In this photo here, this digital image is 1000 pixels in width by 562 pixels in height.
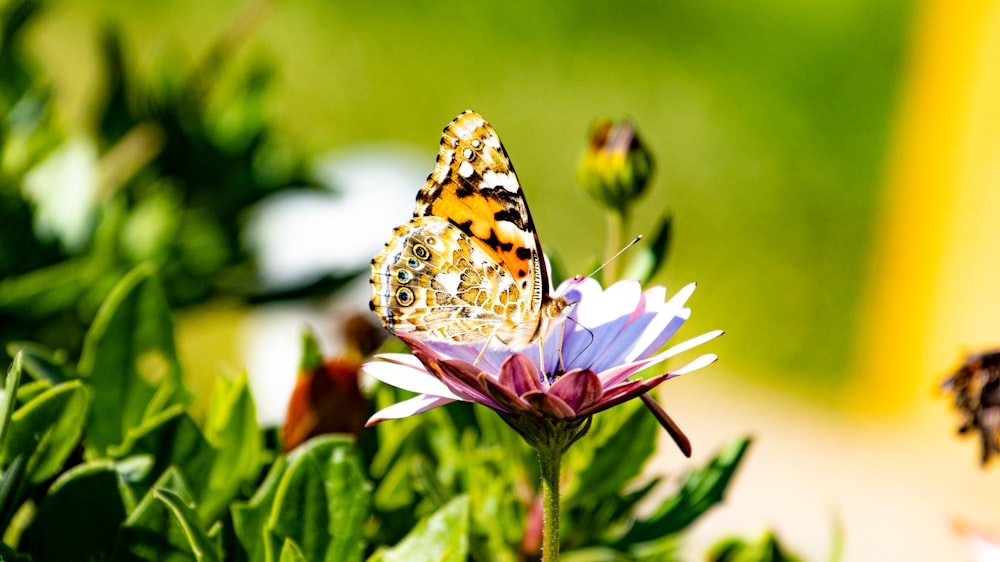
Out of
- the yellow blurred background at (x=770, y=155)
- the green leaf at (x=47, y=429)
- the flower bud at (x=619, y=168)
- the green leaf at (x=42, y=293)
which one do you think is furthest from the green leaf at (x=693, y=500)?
the yellow blurred background at (x=770, y=155)

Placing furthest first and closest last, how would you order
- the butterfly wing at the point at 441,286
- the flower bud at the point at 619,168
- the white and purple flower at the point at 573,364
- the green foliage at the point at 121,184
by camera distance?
1. the green foliage at the point at 121,184
2. the flower bud at the point at 619,168
3. the butterfly wing at the point at 441,286
4. the white and purple flower at the point at 573,364

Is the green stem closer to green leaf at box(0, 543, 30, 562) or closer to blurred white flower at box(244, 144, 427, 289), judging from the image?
green leaf at box(0, 543, 30, 562)

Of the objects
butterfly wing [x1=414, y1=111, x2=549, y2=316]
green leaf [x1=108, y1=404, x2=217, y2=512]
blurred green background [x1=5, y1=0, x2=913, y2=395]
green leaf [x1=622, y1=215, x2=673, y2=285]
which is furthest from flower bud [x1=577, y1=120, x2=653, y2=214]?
blurred green background [x1=5, y1=0, x2=913, y2=395]

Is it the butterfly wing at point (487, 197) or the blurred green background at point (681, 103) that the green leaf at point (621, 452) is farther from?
the blurred green background at point (681, 103)

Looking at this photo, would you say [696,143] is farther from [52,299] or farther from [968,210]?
[52,299]

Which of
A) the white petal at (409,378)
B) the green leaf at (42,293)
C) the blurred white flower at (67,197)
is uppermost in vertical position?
the blurred white flower at (67,197)
